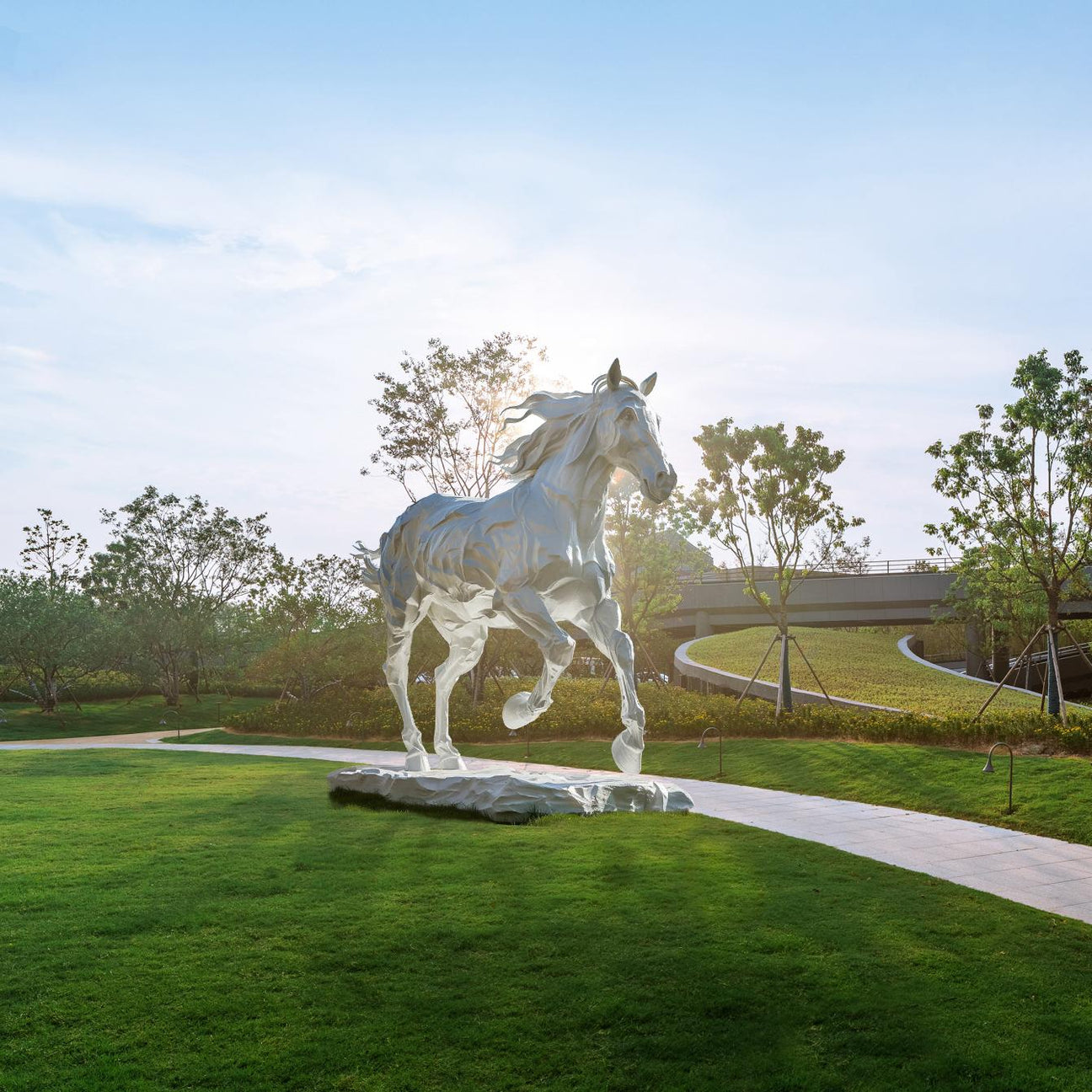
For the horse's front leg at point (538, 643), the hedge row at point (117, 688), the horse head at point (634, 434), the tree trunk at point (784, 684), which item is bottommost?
the hedge row at point (117, 688)

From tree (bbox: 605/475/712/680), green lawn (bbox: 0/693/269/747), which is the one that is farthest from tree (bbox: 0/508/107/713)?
tree (bbox: 605/475/712/680)

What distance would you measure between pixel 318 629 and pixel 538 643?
1473cm

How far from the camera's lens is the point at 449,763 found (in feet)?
28.2

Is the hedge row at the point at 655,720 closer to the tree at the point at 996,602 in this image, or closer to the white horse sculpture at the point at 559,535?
the tree at the point at 996,602

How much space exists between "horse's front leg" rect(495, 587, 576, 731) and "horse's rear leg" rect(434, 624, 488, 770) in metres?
1.53

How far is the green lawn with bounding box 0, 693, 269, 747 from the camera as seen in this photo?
68.4ft

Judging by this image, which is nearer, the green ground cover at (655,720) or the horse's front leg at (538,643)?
the horse's front leg at (538,643)

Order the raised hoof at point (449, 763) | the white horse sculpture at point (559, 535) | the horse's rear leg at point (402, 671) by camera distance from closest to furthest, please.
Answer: the white horse sculpture at point (559, 535) < the raised hoof at point (449, 763) < the horse's rear leg at point (402, 671)

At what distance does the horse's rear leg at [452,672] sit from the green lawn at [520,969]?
229cm

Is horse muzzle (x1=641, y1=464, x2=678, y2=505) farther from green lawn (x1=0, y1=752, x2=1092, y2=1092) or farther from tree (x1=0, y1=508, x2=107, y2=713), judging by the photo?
tree (x1=0, y1=508, x2=107, y2=713)

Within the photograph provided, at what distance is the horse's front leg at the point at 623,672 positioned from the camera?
6.70 metres

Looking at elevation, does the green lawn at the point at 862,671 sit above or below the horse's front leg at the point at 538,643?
below

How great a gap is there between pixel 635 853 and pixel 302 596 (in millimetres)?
16602

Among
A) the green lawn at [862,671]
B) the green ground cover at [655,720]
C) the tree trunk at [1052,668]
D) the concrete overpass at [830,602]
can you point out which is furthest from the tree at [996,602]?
the green lawn at [862,671]
